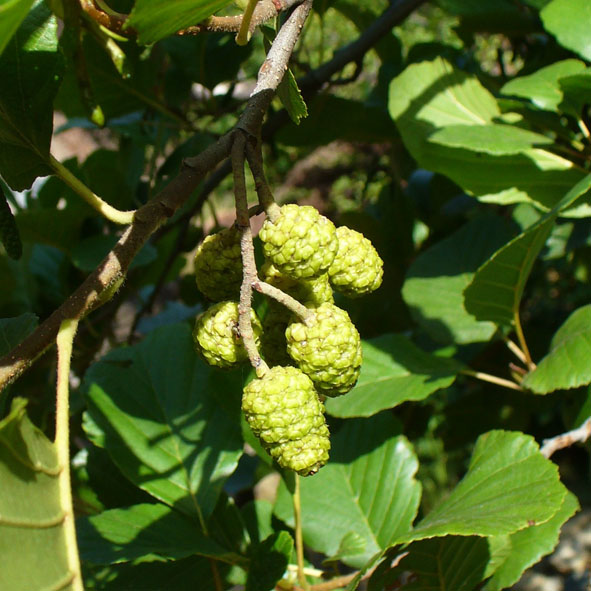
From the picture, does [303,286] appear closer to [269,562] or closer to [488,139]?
[269,562]

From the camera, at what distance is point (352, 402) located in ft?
4.40

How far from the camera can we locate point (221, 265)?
0.92 metres

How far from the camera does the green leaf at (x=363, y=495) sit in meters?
1.42

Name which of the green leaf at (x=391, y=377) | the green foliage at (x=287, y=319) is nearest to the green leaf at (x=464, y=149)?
the green foliage at (x=287, y=319)

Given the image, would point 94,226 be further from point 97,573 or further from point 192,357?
point 97,573

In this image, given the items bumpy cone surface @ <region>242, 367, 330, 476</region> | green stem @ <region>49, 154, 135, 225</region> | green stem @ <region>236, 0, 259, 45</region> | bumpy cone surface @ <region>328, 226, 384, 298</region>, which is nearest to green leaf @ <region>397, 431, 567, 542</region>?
bumpy cone surface @ <region>242, 367, 330, 476</region>

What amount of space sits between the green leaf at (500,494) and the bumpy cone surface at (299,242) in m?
0.43

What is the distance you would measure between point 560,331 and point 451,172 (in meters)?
0.41

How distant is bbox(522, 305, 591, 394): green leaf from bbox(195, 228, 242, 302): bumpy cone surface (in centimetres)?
65

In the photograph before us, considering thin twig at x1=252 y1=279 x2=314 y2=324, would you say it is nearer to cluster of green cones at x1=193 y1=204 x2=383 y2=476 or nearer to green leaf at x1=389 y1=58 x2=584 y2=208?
cluster of green cones at x1=193 y1=204 x2=383 y2=476

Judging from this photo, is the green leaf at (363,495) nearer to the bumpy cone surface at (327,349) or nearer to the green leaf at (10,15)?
the bumpy cone surface at (327,349)

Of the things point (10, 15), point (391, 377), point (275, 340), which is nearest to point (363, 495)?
point (391, 377)

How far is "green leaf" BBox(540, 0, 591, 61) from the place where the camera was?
1.37 m

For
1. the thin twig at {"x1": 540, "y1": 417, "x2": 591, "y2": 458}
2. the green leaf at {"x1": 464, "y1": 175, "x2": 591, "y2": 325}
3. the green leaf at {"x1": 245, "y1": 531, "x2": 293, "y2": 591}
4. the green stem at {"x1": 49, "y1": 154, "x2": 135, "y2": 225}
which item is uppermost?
the green stem at {"x1": 49, "y1": 154, "x2": 135, "y2": 225}
